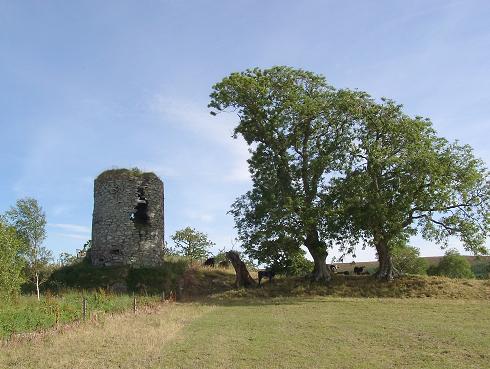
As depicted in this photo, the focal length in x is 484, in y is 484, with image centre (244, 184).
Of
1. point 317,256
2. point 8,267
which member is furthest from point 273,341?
point 317,256

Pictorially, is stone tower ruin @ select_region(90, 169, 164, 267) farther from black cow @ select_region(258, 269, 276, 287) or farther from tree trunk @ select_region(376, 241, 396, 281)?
tree trunk @ select_region(376, 241, 396, 281)

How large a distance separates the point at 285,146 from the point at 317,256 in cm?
695

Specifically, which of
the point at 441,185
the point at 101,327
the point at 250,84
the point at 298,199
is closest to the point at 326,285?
the point at 298,199

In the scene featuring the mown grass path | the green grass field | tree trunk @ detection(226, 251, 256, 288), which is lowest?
the mown grass path

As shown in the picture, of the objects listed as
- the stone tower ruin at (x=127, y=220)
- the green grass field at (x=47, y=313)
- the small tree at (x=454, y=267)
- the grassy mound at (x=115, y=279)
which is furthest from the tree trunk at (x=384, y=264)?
the small tree at (x=454, y=267)

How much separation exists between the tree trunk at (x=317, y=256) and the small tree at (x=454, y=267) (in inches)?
1031

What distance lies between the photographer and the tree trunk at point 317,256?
94.1 feet

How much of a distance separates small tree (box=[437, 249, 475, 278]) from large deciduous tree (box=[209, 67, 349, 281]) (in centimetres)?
2740

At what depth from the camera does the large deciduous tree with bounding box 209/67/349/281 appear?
27734mm

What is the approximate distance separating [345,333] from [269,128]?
1769 centimetres

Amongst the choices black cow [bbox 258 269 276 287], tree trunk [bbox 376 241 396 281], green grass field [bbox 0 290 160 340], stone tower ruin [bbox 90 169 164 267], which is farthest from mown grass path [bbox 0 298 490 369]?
stone tower ruin [bbox 90 169 164 267]

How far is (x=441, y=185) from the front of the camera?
26797 millimetres

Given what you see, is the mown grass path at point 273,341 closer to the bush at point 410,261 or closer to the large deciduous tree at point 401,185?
the large deciduous tree at point 401,185

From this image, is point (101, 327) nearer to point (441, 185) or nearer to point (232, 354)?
point (232, 354)
